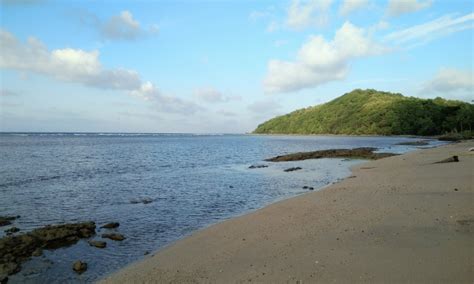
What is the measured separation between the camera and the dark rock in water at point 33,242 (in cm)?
955

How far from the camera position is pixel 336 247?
851 centimetres

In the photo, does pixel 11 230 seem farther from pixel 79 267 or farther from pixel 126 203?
pixel 126 203

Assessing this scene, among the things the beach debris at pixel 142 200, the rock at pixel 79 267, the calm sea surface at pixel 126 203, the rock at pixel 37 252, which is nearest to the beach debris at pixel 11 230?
the calm sea surface at pixel 126 203

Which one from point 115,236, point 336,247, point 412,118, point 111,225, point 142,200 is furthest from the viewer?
point 412,118

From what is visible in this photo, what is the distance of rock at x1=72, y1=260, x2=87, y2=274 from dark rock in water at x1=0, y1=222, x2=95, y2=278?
1521mm

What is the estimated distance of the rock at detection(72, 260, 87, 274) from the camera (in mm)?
9258

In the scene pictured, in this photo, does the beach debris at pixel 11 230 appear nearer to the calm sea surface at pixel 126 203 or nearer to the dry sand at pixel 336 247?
the calm sea surface at pixel 126 203

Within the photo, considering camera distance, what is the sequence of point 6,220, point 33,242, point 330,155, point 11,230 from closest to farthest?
point 33,242 → point 11,230 → point 6,220 → point 330,155

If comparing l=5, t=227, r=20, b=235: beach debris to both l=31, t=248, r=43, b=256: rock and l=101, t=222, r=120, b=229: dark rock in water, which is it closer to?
l=31, t=248, r=43, b=256: rock

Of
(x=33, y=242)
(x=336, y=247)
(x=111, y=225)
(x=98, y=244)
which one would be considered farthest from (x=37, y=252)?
(x=336, y=247)

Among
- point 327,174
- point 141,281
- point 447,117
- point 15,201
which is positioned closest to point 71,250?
point 141,281

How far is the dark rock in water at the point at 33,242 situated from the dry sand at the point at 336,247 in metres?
3.58

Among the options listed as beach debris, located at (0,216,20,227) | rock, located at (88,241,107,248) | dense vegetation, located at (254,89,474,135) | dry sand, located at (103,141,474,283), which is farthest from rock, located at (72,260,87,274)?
dense vegetation, located at (254,89,474,135)

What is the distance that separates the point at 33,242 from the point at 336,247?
33.4 feet
